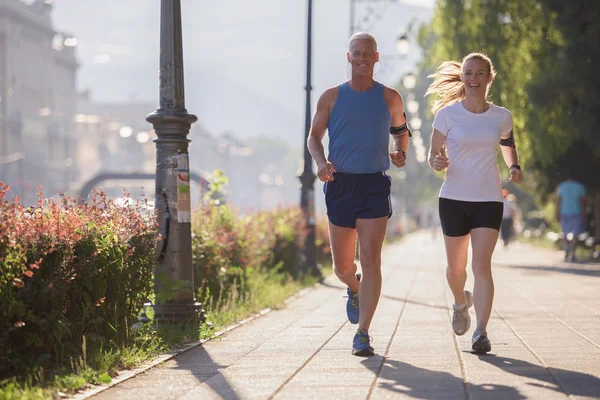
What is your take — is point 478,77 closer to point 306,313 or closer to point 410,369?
point 410,369

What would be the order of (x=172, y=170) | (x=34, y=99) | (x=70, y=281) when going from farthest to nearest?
1. (x=34, y=99)
2. (x=172, y=170)
3. (x=70, y=281)

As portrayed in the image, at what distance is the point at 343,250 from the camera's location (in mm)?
8453

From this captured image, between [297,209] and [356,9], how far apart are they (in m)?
10.1

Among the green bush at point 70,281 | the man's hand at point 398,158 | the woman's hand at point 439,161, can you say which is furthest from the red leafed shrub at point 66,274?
the woman's hand at point 439,161

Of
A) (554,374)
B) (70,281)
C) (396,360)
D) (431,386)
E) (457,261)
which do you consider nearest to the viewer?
(431,386)

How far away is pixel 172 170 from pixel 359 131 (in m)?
2.81

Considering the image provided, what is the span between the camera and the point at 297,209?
23484 mm

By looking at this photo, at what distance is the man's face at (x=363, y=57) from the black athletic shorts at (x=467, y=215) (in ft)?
3.42

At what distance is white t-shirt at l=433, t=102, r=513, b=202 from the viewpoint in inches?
326

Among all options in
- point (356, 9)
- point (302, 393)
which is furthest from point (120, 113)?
point (302, 393)

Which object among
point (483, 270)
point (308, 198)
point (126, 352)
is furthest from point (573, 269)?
point (126, 352)

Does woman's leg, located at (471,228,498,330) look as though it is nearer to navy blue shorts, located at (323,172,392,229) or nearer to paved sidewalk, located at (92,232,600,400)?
paved sidewalk, located at (92,232,600,400)

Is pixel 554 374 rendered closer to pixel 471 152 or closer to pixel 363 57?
pixel 471 152

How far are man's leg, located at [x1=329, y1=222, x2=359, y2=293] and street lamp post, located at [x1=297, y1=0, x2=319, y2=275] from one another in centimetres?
1152
